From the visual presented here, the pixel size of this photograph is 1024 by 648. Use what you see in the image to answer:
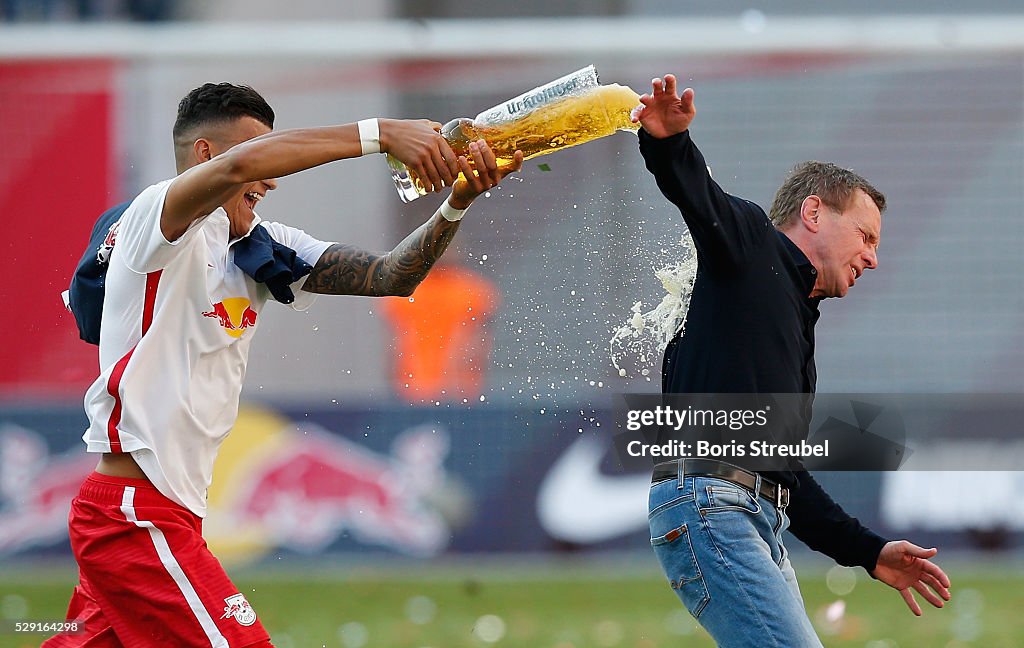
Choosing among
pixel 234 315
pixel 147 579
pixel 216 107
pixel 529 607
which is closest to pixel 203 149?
pixel 216 107

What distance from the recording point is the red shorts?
9.89 ft

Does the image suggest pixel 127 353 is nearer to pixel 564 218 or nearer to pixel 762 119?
pixel 564 218

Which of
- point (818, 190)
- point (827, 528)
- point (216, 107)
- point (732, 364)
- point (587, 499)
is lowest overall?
point (827, 528)

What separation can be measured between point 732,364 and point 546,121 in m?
0.74

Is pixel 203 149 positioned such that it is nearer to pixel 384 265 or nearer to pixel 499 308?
pixel 384 265

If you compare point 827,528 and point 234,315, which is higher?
point 234,315

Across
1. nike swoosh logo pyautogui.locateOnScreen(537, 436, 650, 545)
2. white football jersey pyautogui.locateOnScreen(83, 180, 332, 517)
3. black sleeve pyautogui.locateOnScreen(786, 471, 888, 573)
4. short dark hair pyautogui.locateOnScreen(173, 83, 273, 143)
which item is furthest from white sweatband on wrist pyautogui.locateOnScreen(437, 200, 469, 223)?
nike swoosh logo pyautogui.locateOnScreen(537, 436, 650, 545)

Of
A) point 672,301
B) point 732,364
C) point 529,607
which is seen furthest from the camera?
point 529,607

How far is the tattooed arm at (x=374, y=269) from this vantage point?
142 inches

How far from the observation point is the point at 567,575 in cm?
783

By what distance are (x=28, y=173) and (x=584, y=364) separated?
4.05 meters

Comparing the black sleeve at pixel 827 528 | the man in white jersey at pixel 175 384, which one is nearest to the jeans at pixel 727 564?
the black sleeve at pixel 827 528

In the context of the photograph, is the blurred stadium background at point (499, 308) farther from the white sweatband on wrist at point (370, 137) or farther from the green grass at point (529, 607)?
the white sweatband on wrist at point (370, 137)

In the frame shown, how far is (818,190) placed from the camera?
356cm
